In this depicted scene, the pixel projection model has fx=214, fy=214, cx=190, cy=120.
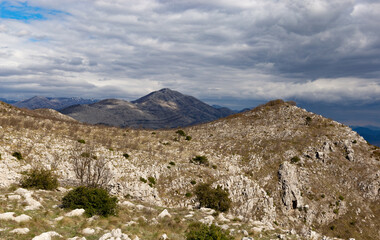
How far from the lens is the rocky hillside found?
37.9 metres

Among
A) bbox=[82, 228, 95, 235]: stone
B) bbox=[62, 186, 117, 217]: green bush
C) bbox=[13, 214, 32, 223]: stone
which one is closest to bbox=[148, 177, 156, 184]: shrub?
bbox=[62, 186, 117, 217]: green bush

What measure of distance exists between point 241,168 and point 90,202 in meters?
44.9

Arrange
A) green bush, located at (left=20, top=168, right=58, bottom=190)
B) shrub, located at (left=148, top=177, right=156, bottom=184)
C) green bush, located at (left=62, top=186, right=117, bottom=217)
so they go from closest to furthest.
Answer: green bush, located at (left=62, top=186, right=117, bottom=217) → green bush, located at (left=20, top=168, right=58, bottom=190) → shrub, located at (left=148, top=177, right=156, bottom=184)

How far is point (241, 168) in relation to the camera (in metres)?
59.2

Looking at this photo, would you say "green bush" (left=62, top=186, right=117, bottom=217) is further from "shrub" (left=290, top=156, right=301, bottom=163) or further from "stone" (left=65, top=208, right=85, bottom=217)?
"shrub" (left=290, top=156, right=301, bottom=163)

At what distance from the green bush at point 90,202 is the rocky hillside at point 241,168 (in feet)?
6.57

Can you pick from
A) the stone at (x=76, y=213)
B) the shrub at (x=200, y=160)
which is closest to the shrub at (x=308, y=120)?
the shrub at (x=200, y=160)

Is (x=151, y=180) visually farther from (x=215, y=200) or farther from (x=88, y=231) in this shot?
(x=88, y=231)

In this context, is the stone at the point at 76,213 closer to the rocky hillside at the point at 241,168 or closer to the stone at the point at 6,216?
the rocky hillside at the point at 241,168

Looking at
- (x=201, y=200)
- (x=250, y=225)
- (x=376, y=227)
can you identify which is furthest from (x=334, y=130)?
(x=250, y=225)

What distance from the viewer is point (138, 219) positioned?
73.9 ft

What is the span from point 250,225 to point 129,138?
4553cm

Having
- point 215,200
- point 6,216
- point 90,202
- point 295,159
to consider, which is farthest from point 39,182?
point 295,159

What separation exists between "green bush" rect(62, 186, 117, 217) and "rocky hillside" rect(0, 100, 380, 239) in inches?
78.8
